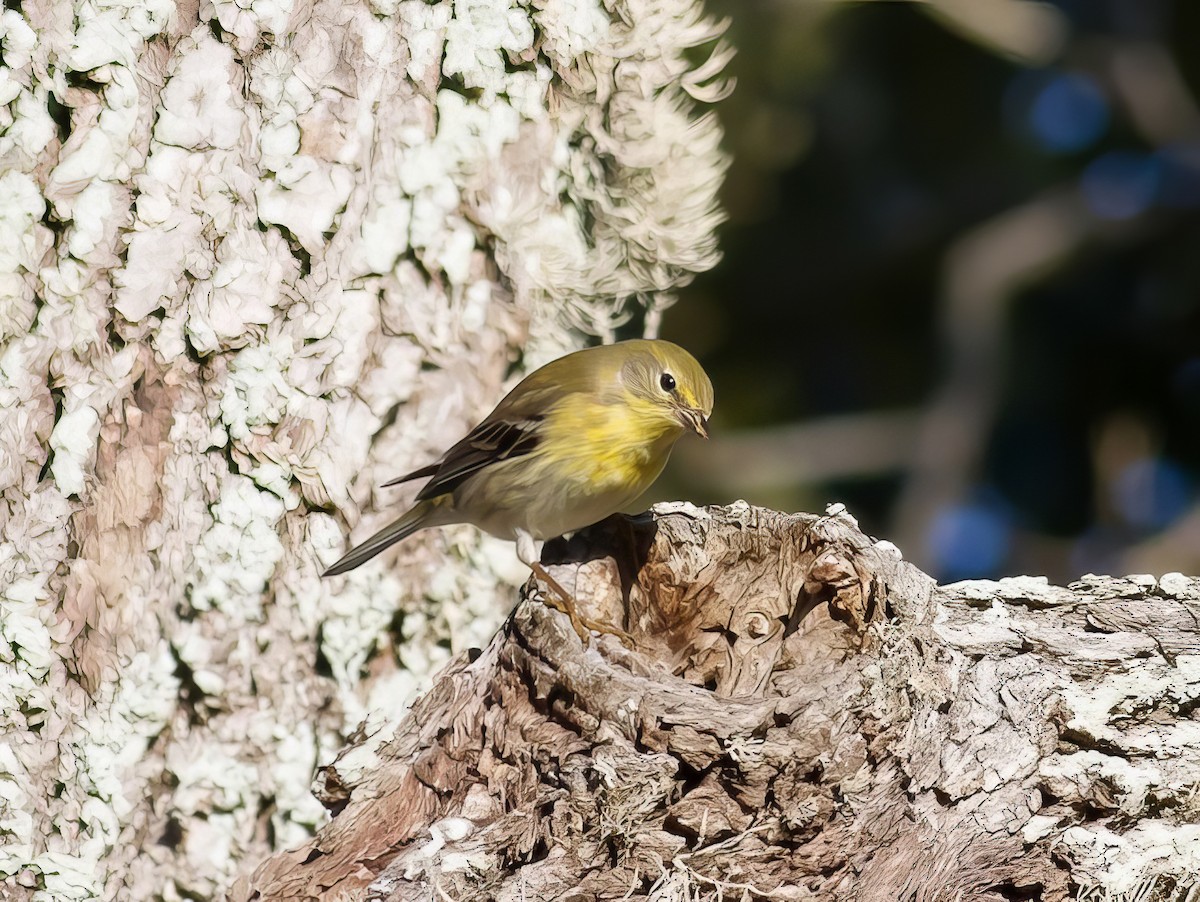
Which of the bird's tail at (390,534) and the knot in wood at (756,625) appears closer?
the knot in wood at (756,625)

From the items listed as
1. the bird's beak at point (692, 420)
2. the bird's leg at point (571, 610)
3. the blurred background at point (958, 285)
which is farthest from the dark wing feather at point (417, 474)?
the blurred background at point (958, 285)

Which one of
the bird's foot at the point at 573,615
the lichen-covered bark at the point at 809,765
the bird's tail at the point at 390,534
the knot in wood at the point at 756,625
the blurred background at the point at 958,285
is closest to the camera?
the lichen-covered bark at the point at 809,765

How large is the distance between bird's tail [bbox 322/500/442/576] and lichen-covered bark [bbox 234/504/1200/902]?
1.82 feet

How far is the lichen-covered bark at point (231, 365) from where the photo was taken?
9.04ft

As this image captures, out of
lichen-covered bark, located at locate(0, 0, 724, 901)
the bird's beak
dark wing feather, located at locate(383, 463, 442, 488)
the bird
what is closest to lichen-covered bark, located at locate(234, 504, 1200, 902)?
lichen-covered bark, located at locate(0, 0, 724, 901)

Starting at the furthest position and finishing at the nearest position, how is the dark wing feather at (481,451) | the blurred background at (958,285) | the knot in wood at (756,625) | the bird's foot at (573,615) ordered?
the blurred background at (958,285) → the dark wing feather at (481,451) → the knot in wood at (756,625) → the bird's foot at (573,615)

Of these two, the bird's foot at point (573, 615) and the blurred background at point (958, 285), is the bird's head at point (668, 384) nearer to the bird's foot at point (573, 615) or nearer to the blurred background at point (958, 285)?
the bird's foot at point (573, 615)

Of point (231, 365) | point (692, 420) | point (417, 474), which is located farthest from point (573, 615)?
point (692, 420)

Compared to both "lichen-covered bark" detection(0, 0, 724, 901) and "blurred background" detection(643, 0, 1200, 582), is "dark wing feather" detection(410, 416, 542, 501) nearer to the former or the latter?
"lichen-covered bark" detection(0, 0, 724, 901)

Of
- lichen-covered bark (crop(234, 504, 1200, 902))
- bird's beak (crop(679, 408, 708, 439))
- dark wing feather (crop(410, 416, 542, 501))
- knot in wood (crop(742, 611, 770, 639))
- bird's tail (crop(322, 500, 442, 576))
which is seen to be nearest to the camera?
lichen-covered bark (crop(234, 504, 1200, 902))

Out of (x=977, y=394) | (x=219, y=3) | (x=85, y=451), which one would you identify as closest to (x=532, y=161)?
(x=219, y=3)

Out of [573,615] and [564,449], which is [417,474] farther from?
[573,615]

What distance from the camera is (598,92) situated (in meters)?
3.46

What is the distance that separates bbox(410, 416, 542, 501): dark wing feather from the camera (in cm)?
334
